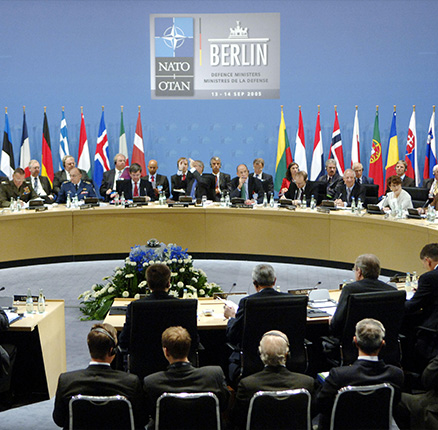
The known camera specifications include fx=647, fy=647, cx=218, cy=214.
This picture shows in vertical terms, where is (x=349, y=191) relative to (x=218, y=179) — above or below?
below

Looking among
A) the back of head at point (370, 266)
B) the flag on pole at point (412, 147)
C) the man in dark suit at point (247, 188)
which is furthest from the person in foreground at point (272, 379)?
the flag on pole at point (412, 147)

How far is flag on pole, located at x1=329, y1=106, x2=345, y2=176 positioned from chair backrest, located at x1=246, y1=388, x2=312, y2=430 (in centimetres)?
867

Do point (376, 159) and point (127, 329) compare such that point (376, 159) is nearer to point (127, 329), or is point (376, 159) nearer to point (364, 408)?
point (127, 329)

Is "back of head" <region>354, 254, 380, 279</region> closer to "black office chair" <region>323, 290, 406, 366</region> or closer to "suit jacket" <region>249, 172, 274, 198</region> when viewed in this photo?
"black office chair" <region>323, 290, 406, 366</region>

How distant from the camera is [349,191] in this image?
935 centimetres

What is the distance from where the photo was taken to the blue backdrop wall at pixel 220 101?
11.6 meters

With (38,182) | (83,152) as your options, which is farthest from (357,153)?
(38,182)

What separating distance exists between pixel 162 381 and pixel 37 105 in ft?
32.1

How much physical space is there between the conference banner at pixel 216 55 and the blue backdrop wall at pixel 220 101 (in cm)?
19

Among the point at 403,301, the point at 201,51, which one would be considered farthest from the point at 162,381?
the point at 201,51

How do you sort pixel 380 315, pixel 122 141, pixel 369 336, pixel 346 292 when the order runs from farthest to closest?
pixel 122 141, pixel 346 292, pixel 380 315, pixel 369 336

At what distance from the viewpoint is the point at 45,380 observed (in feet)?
15.5

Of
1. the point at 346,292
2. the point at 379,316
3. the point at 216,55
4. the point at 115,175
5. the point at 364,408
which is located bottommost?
the point at 364,408

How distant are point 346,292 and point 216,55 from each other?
807 cm
